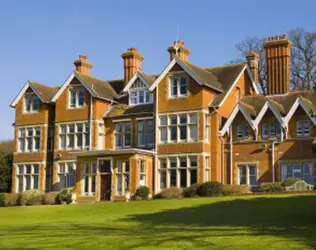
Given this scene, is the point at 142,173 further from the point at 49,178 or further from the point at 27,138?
the point at 27,138

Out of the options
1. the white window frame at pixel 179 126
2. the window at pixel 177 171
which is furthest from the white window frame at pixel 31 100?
the window at pixel 177 171

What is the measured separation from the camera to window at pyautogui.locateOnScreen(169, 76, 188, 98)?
141 ft

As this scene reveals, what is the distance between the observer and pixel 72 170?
4688 centimetres

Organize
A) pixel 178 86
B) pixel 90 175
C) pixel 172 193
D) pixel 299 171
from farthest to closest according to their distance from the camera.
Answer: pixel 90 175 → pixel 178 86 → pixel 299 171 → pixel 172 193

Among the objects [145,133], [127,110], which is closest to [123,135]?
[127,110]

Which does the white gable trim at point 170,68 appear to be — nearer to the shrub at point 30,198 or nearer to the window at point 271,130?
the window at point 271,130

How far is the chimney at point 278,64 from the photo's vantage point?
145 feet

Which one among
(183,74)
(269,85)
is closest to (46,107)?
(183,74)

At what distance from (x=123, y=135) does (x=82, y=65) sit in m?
9.77

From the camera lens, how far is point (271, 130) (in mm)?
41281

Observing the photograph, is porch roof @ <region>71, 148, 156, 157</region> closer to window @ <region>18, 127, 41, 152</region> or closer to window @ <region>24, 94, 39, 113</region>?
window @ <region>18, 127, 41, 152</region>

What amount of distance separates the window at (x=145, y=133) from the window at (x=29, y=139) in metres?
9.18

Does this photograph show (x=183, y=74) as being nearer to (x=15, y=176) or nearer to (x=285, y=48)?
(x=285, y=48)

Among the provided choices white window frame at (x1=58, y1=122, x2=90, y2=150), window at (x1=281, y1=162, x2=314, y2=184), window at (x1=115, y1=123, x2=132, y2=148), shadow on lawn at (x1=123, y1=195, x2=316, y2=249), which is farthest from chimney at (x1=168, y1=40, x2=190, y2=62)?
shadow on lawn at (x1=123, y1=195, x2=316, y2=249)
